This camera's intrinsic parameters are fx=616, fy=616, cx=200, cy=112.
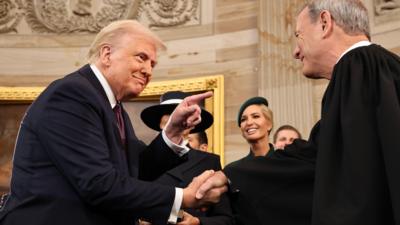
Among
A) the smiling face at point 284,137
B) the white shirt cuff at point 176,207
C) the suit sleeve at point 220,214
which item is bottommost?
the suit sleeve at point 220,214

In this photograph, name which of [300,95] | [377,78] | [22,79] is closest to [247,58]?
[300,95]

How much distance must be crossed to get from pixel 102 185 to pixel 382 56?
1382 millimetres

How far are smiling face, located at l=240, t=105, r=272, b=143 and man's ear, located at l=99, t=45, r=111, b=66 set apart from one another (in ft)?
7.86

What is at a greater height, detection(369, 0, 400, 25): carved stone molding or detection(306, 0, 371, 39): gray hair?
detection(369, 0, 400, 25): carved stone molding

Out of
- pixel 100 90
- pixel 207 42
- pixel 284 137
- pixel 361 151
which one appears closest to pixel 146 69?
pixel 100 90

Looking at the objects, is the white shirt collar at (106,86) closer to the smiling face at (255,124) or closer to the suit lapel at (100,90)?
the suit lapel at (100,90)

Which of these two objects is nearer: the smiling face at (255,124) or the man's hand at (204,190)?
the man's hand at (204,190)

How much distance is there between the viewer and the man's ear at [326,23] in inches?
122

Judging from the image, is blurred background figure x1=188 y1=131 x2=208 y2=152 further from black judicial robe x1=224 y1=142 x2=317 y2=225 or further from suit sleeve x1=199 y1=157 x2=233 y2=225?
black judicial robe x1=224 y1=142 x2=317 y2=225

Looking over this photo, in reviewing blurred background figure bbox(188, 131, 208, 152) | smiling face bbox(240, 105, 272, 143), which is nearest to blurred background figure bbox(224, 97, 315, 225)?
blurred background figure bbox(188, 131, 208, 152)

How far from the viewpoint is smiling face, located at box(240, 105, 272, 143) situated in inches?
210

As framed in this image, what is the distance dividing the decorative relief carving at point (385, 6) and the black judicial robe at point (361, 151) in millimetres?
4434

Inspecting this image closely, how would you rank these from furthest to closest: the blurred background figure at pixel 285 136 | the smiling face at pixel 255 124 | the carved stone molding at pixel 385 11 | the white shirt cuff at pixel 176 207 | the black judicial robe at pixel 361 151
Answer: the carved stone molding at pixel 385 11 → the blurred background figure at pixel 285 136 → the smiling face at pixel 255 124 → the white shirt cuff at pixel 176 207 → the black judicial robe at pixel 361 151

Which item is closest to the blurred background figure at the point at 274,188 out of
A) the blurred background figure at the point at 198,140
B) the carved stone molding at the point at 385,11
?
the blurred background figure at the point at 198,140
